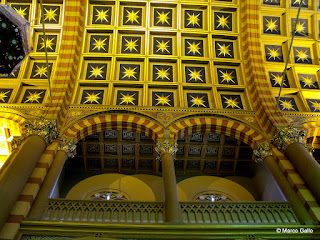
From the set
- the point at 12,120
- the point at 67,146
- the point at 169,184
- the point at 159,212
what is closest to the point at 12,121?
the point at 12,120

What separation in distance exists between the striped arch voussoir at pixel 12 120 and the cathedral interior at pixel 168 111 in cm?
4

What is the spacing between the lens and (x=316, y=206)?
837 centimetres

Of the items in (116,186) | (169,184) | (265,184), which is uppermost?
(116,186)

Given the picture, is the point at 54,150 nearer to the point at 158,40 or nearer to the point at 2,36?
the point at 2,36

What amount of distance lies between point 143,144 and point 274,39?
7.07m

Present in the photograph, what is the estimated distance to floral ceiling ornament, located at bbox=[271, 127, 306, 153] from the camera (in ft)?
32.8

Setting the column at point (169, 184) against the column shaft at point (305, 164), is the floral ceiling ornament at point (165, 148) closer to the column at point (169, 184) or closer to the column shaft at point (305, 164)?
the column at point (169, 184)

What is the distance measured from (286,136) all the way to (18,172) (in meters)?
7.82

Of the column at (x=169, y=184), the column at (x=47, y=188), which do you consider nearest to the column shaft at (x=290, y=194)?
the column at (x=169, y=184)

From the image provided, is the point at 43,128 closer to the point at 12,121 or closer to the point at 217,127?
the point at 12,121

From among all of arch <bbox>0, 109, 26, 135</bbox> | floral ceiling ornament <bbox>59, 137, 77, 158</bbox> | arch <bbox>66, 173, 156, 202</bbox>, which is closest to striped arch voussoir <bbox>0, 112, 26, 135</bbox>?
arch <bbox>0, 109, 26, 135</bbox>

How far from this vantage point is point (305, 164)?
9125mm

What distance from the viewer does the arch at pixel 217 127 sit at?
36.0 ft

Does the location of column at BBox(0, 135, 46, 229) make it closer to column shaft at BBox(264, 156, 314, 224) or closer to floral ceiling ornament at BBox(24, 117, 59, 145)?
floral ceiling ornament at BBox(24, 117, 59, 145)
